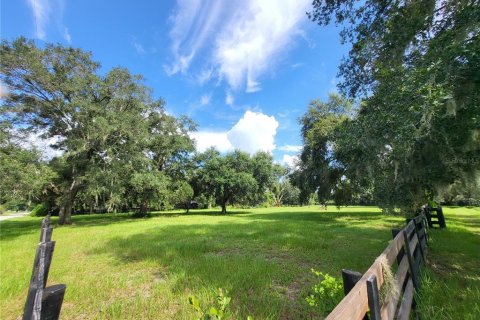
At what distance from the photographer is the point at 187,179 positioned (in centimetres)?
2753

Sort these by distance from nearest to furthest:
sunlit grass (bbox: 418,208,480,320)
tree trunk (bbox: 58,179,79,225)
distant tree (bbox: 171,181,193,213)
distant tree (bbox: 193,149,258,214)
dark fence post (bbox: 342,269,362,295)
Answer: dark fence post (bbox: 342,269,362,295) → sunlit grass (bbox: 418,208,480,320) → tree trunk (bbox: 58,179,79,225) → distant tree (bbox: 171,181,193,213) → distant tree (bbox: 193,149,258,214)

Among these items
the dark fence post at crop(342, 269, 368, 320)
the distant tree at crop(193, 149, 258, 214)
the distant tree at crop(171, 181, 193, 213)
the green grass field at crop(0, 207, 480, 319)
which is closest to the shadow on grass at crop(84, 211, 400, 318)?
the green grass field at crop(0, 207, 480, 319)

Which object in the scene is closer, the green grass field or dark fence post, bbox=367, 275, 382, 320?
dark fence post, bbox=367, 275, 382, 320

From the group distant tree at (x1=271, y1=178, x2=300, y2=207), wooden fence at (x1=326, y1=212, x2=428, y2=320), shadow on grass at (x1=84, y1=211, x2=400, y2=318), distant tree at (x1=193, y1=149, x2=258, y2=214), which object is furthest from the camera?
distant tree at (x1=271, y1=178, x2=300, y2=207)

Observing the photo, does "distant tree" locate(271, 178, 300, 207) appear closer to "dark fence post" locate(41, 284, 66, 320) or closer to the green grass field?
the green grass field

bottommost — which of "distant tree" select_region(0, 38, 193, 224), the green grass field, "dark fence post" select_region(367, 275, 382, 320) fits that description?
the green grass field

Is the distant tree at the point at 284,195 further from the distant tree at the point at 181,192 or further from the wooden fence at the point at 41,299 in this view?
the wooden fence at the point at 41,299

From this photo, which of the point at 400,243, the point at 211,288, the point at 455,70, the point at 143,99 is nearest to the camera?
the point at 400,243

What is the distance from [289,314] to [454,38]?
491 cm

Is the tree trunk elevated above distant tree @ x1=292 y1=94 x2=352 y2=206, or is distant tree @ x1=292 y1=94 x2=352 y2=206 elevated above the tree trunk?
distant tree @ x1=292 y1=94 x2=352 y2=206

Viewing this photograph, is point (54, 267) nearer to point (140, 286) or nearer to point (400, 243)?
point (140, 286)

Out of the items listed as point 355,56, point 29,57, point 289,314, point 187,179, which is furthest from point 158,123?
point 289,314

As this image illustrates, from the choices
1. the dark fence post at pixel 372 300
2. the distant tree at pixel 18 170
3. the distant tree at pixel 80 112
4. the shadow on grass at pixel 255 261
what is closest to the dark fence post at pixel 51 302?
the dark fence post at pixel 372 300

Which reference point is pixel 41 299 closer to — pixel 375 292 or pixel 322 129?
pixel 375 292
